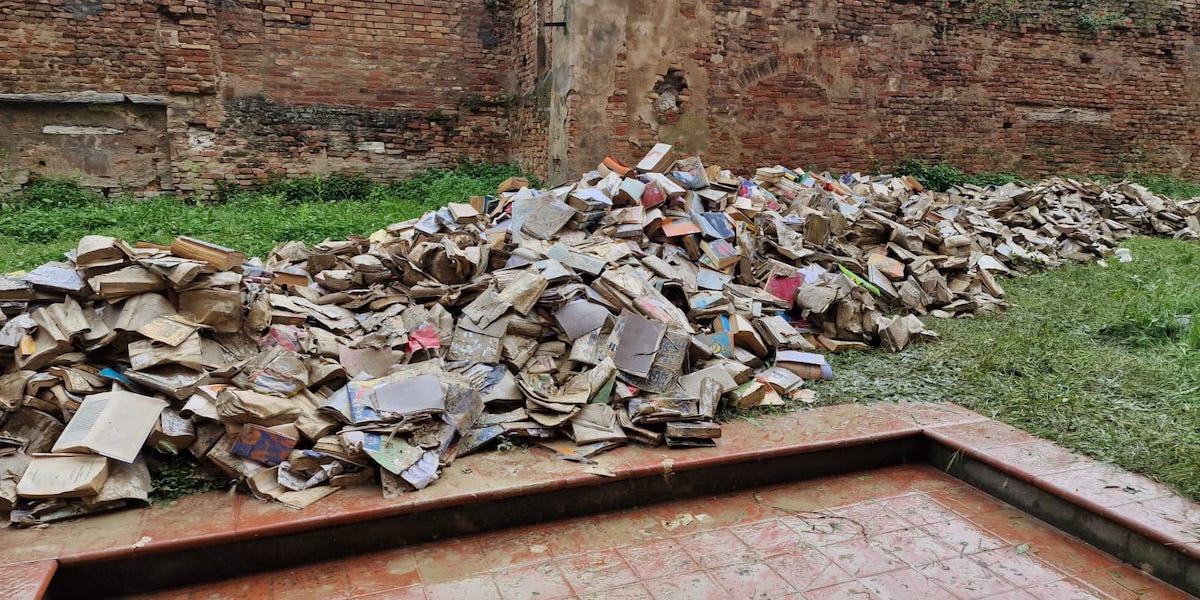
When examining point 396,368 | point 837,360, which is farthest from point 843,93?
point 396,368

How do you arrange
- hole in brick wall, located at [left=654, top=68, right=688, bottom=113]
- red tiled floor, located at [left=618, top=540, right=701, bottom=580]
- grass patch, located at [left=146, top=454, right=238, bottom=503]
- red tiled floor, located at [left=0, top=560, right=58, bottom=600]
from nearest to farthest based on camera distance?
red tiled floor, located at [left=0, top=560, right=58, bottom=600] → red tiled floor, located at [left=618, top=540, right=701, bottom=580] → grass patch, located at [left=146, top=454, right=238, bottom=503] → hole in brick wall, located at [left=654, top=68, right=688, bottom=113]

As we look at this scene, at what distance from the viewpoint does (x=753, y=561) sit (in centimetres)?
270

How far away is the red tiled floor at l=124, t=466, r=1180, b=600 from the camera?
2510 millimetres

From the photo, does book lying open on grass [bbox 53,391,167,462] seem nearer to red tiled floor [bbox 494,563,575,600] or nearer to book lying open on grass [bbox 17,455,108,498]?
book lying open on grass [bbox 17,455,108,498]

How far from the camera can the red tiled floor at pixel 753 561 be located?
8.23ft

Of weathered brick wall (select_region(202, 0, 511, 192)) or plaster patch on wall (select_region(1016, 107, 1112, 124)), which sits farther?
plaster patch on wall (select_region(1016, 107, 1112, 124))

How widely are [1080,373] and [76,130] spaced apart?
9588 mm

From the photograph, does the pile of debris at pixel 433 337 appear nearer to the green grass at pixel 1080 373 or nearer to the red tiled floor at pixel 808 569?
the green grass at pixel 1080 373

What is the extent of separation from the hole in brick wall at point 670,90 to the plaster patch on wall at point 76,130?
6070 millimetres

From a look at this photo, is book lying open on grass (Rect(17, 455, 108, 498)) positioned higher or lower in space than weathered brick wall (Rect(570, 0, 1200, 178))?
lower

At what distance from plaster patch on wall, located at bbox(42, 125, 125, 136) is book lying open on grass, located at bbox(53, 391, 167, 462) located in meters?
6.51

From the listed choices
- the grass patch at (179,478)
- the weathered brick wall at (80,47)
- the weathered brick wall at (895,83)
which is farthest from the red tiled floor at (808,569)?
the weathered brick wall at (80,47)

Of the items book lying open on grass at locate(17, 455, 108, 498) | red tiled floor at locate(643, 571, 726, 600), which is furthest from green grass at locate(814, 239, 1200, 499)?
book lying open on grass at locate(17, 455, 108, 498)

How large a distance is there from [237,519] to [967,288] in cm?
558
